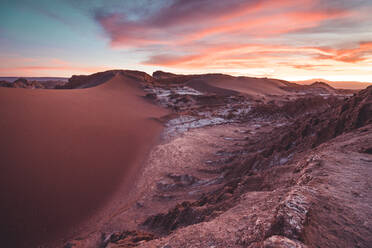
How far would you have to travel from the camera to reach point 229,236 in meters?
2.49

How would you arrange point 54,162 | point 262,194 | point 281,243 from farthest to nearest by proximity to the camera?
point 54,162
point 262,194
point 281,243

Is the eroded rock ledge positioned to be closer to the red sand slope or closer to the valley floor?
the valley floor

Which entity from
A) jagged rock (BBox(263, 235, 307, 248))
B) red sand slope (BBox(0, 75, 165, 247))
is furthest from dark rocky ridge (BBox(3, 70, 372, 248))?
red sand slope (BBox(0, 75, 165, 247))

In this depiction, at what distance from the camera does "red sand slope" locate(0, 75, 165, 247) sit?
5.52m

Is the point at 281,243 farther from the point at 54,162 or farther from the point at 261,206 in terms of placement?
the point at 54,162

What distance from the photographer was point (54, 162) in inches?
298

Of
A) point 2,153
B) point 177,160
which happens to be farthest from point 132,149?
point 2,153

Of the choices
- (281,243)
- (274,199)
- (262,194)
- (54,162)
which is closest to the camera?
(281,243)

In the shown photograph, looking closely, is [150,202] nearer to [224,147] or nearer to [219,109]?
[224,147]

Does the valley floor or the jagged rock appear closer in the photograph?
the jagged rock

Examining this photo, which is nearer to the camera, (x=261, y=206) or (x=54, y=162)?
(x=261, y=206)

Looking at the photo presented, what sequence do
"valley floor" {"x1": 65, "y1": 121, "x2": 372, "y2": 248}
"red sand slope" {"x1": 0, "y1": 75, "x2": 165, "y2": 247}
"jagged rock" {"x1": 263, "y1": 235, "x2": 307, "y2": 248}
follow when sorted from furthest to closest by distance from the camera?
"red sand slope" {"x1": 0, "y1": 75, "x2": 165, "y2": 247} < "valley floor" {"x1": 65, "y1": 121, "x2": 372, "y2": 248} < "jagged rock" {"x1": 263, "y1": 235, "x2": 307, "y2": 248}

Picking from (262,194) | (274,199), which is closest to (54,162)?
(262,194)

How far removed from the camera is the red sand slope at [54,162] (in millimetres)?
5518
